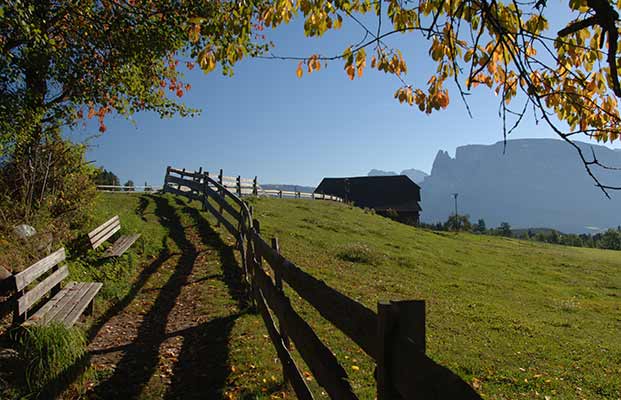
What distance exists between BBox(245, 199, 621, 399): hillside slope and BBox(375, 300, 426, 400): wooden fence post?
124 inches

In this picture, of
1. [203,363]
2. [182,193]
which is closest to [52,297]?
[203,363]

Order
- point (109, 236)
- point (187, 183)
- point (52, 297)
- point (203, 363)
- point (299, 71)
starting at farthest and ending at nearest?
point (187, 183)
point (109, 236)
point (52, 297)
point (203, 363)
point (299, 71)

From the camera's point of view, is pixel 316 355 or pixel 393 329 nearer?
pixel 393 329

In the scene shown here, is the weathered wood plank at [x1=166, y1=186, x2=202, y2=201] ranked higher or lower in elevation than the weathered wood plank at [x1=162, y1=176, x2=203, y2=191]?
lower

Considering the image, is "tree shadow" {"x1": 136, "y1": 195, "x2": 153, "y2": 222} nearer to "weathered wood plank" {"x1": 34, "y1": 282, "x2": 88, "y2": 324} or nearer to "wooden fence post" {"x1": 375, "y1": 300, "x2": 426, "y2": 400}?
"weathered wood plank" {"x1": 34, "y1": 282, "x2": 88, "y2": 324}

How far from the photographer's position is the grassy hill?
5707mm

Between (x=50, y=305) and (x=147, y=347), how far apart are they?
1.47 m

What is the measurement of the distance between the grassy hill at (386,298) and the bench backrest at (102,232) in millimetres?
536

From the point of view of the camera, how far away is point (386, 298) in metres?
10.2

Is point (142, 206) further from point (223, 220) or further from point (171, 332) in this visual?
point (171, 332)

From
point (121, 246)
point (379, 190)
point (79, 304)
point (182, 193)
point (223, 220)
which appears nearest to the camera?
point (79, 304)

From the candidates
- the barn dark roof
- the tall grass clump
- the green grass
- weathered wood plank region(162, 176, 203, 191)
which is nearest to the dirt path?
the green grass

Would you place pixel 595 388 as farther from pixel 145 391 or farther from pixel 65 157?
pixel 65 157

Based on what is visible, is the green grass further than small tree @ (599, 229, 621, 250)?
No
